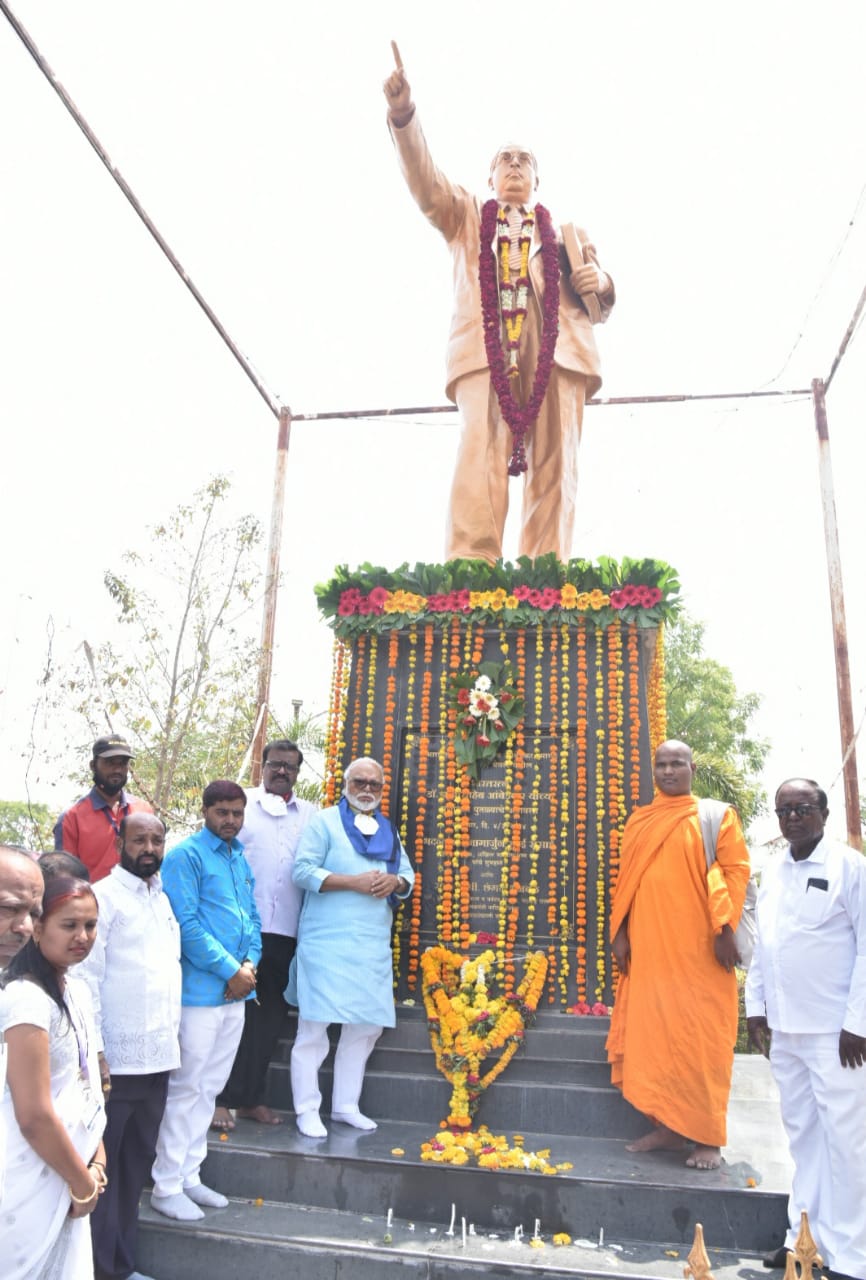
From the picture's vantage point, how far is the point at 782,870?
13.6 ft

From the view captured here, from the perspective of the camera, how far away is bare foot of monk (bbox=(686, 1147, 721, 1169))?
13.9 feet

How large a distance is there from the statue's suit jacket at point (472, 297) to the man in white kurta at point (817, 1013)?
3.79 meters

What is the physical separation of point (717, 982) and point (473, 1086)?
128 centimetres

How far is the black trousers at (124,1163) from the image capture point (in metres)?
3.40

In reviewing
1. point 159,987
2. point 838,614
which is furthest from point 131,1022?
point 838,614

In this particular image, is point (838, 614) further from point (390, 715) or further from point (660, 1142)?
point (660, 1142)

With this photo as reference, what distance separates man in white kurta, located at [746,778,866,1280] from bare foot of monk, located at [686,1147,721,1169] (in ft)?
1.42

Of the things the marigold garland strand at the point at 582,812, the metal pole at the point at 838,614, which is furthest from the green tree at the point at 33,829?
the metal pole at the point at 838,614

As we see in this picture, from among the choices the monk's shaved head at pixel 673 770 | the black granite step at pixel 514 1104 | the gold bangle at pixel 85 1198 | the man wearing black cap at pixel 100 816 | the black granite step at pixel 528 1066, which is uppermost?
the monk's shaved head at pixel 673 770

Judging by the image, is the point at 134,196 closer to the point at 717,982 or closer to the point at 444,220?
the point at 444,220

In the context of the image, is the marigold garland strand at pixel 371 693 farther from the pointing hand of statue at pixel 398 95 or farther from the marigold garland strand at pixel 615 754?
the pointing hand of statue at pixel 398 95

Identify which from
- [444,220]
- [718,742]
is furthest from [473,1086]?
[718,742]

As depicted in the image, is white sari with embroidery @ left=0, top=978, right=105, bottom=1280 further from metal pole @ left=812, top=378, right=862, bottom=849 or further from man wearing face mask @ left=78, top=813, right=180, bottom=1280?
metal pole @ left=812, top=378, right=862, bottom=849

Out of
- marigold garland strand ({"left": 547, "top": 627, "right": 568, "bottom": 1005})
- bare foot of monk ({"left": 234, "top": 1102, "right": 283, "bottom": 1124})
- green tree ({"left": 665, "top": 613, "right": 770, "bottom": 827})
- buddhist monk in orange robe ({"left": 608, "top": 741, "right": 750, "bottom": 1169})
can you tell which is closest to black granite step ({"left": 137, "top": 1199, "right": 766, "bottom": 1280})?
buddhist monk in orange robe ({"left": 608, "top": 741, "right": 750, "bottom": 1169})
